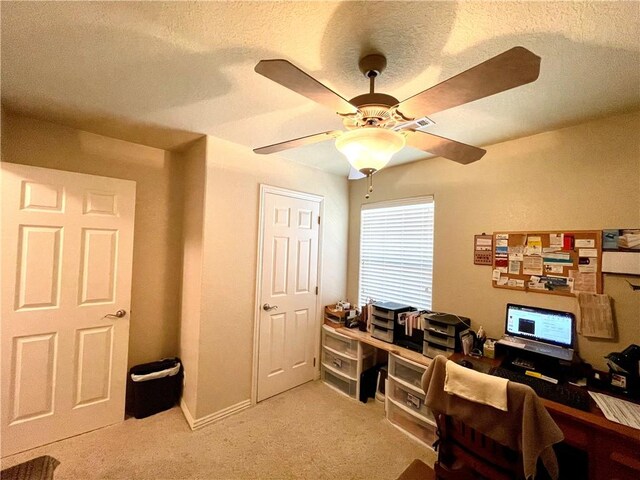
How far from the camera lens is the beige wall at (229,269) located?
2.30 m

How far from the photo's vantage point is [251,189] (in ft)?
8.34

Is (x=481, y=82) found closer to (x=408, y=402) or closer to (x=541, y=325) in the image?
(x=541, y=325)

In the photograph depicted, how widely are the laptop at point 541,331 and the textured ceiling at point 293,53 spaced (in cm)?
136

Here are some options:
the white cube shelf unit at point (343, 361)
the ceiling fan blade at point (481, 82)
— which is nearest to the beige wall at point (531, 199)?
the white cube shelf unit at point (343, 361)

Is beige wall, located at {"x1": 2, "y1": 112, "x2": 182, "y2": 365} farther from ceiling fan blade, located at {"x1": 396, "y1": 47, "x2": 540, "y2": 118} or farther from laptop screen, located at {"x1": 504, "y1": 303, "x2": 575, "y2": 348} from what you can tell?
laptop screen, located at {"x1": 504, "y1": 303, "x2": 575, "y2": 348}

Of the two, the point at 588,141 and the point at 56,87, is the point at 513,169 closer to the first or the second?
the point at 588,141

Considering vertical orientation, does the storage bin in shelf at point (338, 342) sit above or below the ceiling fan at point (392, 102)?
below

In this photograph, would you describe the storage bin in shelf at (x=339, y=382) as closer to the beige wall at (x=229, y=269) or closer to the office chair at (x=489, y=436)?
the beige wall at (x=229, y=269)

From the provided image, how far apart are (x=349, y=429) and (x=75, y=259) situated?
103 inches

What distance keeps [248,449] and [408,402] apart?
51.8 inches

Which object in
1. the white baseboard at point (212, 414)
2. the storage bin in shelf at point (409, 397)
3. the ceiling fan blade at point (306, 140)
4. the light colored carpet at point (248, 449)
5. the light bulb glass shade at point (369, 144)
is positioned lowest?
the light colored carpet at point (248, 449)

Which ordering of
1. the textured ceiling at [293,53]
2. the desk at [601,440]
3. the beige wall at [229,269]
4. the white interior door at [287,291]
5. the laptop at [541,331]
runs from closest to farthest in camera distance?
the textured ceiling at [293,53]
the desk at [601,440]
the laptop at [541,331]
the beige wall at [229,269]
the white interior door at [287,291]

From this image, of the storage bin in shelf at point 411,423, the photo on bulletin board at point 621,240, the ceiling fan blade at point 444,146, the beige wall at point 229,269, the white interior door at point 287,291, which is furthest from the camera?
the white interior door at point 287,291

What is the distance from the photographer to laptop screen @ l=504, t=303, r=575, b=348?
1.82 meters
